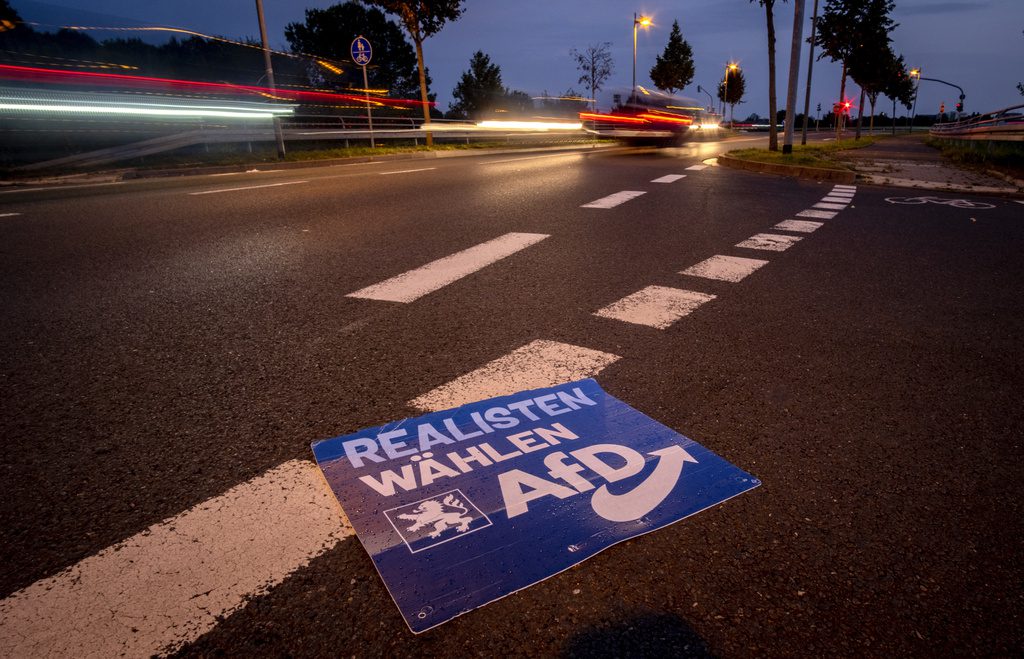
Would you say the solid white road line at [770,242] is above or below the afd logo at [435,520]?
above

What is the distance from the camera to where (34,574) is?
1.47 m

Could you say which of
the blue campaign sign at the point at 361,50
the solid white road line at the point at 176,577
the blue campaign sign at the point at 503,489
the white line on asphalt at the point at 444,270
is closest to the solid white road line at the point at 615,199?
the white line on asphalt at the point at 444,270

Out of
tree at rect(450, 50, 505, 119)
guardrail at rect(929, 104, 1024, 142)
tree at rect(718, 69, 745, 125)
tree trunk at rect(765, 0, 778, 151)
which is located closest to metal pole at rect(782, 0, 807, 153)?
tree trunk at rect(765, 0, 778, 151)

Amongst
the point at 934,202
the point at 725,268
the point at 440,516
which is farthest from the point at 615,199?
the point at 440,516

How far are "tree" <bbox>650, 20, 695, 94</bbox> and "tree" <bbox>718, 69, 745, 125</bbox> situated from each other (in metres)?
12.5

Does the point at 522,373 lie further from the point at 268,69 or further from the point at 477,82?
the point at 477,82

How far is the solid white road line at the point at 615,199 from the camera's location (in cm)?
738

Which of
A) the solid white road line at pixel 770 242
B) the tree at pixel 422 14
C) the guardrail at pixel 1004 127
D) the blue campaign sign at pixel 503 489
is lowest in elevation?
the blue campaign sign at pixel 503 489

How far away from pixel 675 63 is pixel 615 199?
59.2 meters

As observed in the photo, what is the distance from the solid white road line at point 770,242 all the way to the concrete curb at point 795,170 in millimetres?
6883

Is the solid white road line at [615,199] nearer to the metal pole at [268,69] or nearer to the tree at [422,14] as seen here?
the metal pole at [268,69]

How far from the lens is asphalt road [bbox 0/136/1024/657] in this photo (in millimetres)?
1371

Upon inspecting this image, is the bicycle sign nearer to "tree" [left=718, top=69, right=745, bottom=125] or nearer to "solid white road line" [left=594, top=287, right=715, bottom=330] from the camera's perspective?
"solid white road line" [left=594, top=287, right=715, bottom=330]

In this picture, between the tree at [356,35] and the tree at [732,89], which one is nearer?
the tree at [356,35]
